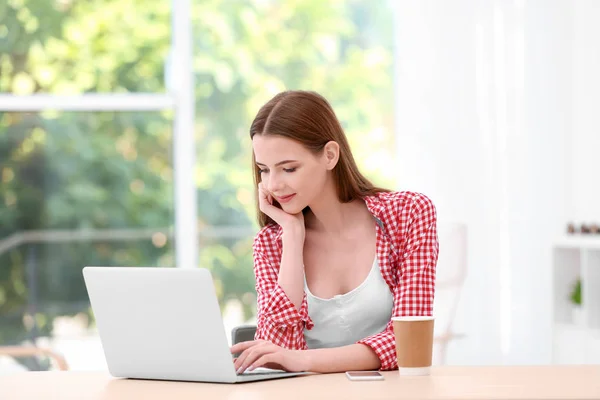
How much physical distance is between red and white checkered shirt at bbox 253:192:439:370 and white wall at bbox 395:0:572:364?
2.27 meters

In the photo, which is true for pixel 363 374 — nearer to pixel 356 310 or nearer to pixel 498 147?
Answer: pixel 356 310

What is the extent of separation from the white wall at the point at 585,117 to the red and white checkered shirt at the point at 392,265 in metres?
2.28

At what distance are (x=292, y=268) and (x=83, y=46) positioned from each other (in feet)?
9.64

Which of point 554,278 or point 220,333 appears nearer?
point 220,333

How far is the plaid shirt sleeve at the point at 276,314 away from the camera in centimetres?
200

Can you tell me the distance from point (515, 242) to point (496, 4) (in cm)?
117

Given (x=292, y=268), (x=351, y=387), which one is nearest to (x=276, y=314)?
(x=292, y=268)

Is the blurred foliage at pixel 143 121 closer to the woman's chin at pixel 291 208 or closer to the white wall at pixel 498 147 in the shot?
the white wall at pixel 498 147

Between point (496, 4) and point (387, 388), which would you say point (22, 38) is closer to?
point (496, 4)

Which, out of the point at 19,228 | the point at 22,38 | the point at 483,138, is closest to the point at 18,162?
the point at 19,228

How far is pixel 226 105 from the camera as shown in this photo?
15.3 feet

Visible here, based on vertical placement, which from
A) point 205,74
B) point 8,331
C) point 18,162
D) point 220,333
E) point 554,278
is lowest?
point 8,331

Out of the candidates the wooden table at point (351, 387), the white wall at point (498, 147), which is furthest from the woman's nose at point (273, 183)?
the white wall at point (498, 147)

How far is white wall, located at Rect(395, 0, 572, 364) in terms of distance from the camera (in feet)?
13.9
